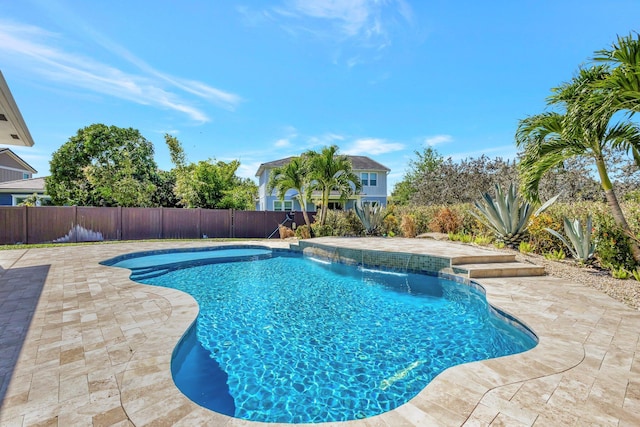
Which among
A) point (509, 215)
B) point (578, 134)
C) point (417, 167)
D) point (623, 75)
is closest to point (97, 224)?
point (509, 215)

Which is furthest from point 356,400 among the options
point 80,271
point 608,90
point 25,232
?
point 25,232

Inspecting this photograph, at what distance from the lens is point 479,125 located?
19.5 m

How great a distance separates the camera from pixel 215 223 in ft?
60.3

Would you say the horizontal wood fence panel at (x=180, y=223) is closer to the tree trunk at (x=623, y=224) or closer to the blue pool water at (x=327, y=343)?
the blue pool water at (x=327, y=343)

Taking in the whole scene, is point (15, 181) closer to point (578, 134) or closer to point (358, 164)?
point (358, 164)

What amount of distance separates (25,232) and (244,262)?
12.1 metres

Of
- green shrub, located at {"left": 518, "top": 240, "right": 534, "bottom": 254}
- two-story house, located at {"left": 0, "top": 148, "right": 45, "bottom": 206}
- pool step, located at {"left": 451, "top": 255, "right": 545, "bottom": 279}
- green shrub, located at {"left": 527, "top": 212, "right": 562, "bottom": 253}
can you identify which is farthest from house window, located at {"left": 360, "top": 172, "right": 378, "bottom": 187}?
two-story house, located at {"left": 0, "top": 148, "right": 45, "bottom": 206}

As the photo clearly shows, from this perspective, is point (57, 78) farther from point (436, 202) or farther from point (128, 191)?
point (436, 202)

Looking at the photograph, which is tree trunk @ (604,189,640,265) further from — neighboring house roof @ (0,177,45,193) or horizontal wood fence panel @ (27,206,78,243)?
Answer: neighboring house roof @ (0,177,45,193)

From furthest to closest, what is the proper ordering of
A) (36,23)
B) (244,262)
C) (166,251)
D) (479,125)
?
1. (479,125)
2. (166,251)
3. (244,262)
4. (36,23)

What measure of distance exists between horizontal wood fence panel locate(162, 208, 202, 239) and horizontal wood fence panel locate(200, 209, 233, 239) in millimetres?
348

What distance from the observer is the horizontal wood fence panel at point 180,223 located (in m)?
17.3

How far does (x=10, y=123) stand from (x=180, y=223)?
11.0 meters

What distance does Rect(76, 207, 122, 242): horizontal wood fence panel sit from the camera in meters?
15.3
